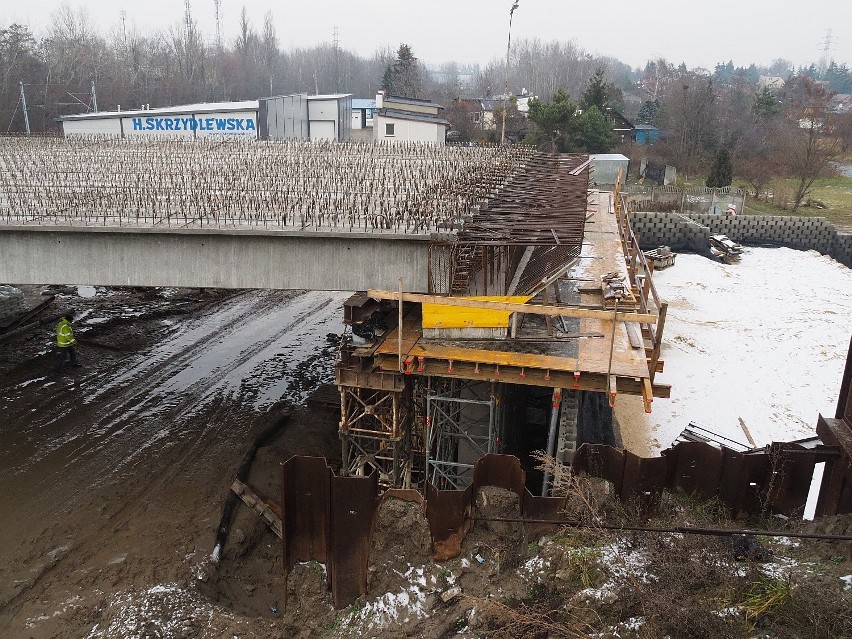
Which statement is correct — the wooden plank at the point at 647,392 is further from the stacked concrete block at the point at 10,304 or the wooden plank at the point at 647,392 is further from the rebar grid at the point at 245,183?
the stacked concrete block at the point at 10,304

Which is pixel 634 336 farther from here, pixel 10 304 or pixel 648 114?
pixel 648 114

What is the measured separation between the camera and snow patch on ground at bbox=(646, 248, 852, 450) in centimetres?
1659

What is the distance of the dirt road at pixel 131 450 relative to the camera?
10.7m

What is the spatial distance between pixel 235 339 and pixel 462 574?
14.5 m

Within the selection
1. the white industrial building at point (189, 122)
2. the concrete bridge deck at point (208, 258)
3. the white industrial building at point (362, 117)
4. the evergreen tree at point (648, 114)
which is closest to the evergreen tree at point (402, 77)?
the white industrial building at point (362, 117)

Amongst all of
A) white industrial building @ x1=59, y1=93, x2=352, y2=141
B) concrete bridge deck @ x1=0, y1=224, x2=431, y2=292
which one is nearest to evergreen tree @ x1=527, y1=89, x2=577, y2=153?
white industrial building @ x1=59, y1=93, x2=352, y2=141

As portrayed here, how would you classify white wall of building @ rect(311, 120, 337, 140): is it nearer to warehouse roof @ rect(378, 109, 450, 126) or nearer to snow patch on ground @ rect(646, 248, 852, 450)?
warehouse roof @ rect(378, 109, 450, 126)

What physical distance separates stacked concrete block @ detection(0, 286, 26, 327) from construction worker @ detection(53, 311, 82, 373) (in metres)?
3.73

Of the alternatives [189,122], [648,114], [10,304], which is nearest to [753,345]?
[10,304]

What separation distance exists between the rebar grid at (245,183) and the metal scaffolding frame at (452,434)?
10.3ft

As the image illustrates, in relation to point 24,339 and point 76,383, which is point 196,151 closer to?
point 24,339

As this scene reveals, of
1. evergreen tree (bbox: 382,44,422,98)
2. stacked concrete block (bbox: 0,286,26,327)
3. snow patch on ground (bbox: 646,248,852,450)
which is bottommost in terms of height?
snow patch on ground (bbox: 646,248,852,450)

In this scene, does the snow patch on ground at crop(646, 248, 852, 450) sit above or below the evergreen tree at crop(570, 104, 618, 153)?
below

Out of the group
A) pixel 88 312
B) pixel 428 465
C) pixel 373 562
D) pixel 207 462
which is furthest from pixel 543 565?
pixel 88 312
